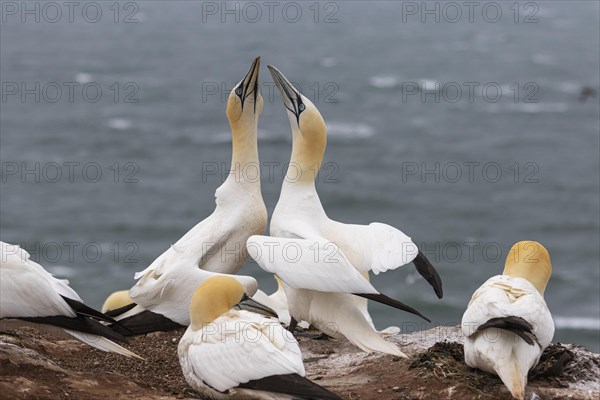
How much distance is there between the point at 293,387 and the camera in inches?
226

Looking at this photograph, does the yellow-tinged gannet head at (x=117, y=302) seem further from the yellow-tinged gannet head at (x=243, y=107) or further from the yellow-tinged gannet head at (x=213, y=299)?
the yellow-tinged gannet head at (x=213, y=299)

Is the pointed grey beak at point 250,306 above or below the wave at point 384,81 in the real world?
above

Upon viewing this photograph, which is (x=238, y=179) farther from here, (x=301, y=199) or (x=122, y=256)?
(x=122, y=256)

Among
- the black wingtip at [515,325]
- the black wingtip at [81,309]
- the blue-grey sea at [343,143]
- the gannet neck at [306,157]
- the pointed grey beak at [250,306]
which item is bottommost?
the blue-grey sea at [343,143]

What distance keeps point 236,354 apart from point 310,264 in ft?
3.56

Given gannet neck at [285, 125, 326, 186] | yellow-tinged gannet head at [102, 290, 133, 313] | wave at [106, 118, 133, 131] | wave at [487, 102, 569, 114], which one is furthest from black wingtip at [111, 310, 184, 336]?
wave at [487, 102, 569, 114]

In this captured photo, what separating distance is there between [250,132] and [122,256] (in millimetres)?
16407

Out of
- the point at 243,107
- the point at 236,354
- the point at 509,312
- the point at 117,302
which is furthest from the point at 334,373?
the point at 117,302

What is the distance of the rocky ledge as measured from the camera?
6.30 meters

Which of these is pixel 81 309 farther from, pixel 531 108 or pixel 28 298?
pixel 531 108

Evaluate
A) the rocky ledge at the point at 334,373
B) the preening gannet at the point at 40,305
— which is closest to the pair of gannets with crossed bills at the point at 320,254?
the rocky ledge at the point at 334,373

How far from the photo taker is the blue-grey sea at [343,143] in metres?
24.6

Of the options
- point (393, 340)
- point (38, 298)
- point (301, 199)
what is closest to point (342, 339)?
point (393, 340)

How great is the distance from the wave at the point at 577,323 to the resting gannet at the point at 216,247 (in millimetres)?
13185
